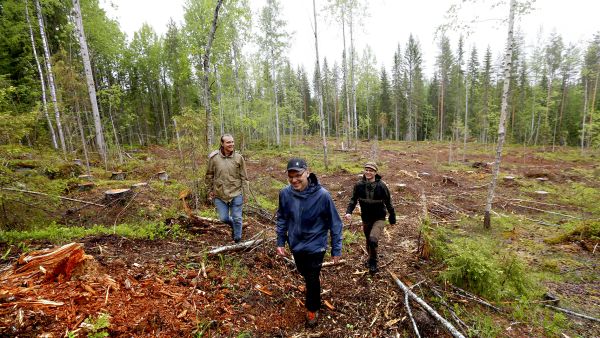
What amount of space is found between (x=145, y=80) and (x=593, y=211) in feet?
144

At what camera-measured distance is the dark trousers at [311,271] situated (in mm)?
3504

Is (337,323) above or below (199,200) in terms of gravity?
below

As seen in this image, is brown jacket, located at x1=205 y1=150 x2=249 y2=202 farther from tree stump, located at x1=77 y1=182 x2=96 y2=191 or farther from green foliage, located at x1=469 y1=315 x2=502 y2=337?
tree stump, located at x1=77 y1=182 x2=96 y2=191

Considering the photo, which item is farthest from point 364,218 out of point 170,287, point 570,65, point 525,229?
point 570,65

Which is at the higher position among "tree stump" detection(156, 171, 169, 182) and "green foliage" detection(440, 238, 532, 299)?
"tree stump" detection(156, 171, 169, 182)

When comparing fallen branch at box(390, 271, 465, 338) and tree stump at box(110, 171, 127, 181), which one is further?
tree stump at box(110, 171, 127, 181)

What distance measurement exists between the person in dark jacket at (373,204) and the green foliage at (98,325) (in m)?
3.80

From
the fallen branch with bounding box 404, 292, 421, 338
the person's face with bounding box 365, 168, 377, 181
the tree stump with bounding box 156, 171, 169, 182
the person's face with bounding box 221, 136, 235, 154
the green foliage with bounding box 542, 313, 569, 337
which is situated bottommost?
the green foliage with bounding box 542, 313, 569, 337

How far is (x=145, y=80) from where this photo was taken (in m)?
36.2

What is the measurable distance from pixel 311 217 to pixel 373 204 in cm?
208

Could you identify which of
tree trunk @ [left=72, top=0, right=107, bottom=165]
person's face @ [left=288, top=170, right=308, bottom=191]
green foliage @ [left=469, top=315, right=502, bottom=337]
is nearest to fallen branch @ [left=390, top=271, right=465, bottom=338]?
green foliage @ [left=469, top=315, right=502, bottom=337]

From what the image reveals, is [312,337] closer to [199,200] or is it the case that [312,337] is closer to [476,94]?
[199,200]

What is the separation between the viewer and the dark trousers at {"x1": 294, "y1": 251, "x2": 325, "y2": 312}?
3504 millimetres

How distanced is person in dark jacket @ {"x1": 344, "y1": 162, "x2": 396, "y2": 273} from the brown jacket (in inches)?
89.4
